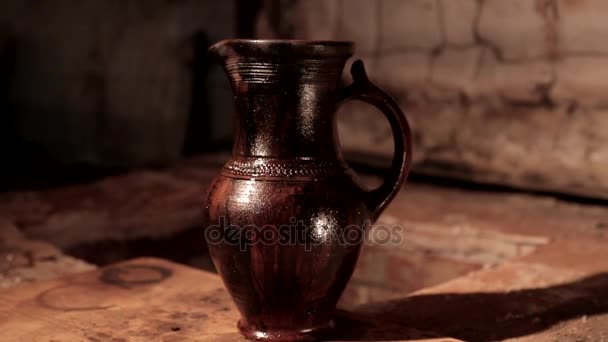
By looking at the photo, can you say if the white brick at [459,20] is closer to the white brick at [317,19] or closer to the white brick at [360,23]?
the white brick at [360,23]

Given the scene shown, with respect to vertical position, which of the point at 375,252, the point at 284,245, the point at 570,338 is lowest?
the point at 375,252

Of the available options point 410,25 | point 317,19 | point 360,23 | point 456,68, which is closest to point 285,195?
point 456,68

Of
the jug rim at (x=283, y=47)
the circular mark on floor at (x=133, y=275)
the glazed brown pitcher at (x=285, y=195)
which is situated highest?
the jug rim at (x=283, y=47)

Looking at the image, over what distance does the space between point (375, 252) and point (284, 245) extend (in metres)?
1.51

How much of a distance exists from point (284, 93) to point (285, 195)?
0.64 feet

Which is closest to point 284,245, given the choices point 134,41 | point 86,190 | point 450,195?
point 450,195

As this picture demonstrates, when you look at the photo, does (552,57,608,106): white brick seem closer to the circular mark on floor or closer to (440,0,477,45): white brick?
(440,0,477,45): white brick

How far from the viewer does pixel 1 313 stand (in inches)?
68.7

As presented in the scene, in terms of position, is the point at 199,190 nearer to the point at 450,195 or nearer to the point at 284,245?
the point at 450,195

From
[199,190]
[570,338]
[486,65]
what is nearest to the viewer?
[570,338]

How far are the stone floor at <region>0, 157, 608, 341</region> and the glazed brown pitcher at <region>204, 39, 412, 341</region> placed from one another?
25cm

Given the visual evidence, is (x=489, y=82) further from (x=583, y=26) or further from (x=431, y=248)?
A: (x=431, y=248)

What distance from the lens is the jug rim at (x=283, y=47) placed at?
54.6 inches

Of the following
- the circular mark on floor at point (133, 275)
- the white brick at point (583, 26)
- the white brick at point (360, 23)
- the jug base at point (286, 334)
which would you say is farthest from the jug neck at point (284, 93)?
the white brick at point (360, 23)
